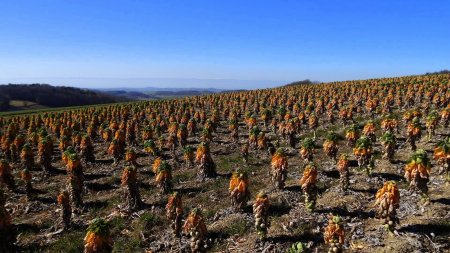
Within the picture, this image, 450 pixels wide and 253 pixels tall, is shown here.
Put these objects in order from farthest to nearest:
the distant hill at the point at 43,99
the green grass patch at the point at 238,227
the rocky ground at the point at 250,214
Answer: the distant hill at the point at 43,99 < the green grass patch at the point at 238,227 < the rocky ground at the point at 250,214

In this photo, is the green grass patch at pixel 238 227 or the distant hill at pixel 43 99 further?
the distant hill at pixel 43 99

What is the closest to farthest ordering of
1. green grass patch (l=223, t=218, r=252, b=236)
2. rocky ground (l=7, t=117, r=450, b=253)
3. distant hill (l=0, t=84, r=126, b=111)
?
rocky ground (l=7, t=117, r=450, b=253) < green grass patch (l=223, t=218, r=252, b=236) < distant hill (l=0, t=84, r=126, b=111)

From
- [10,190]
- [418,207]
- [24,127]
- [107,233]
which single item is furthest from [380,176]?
[24,127]

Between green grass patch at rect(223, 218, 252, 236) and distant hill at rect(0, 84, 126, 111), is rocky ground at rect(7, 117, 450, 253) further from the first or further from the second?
distant hill at rect(0, 84, 126, 111)

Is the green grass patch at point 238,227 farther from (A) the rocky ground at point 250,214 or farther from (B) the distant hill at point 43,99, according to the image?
(B) the distant hill at point 43,99

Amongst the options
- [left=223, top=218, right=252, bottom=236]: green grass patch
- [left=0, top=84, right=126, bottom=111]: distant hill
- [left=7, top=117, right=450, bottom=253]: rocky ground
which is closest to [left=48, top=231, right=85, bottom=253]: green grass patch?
[left=7, top=117, right=450, bottom=253]: rocky ground

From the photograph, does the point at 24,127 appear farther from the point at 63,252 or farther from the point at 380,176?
the point at 380,176

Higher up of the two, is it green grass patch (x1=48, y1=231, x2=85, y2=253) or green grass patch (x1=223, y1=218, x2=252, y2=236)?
green grass patch (x1=223, y1=218, x2=252, y2=236)

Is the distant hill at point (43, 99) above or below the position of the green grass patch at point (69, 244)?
above

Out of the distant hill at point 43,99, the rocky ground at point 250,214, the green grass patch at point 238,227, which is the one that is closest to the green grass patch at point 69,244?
the rocky ground at point 250,214

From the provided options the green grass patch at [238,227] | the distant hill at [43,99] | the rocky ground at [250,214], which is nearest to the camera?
the rocky ground at [250,214]

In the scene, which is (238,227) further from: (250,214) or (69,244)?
(69,244)

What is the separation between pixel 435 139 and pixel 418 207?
1364cm

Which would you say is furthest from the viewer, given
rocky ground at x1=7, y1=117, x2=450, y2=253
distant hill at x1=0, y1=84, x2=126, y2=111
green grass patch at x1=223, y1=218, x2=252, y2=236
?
distant hill at x1=0, y1=84, x2=126, y2=111
